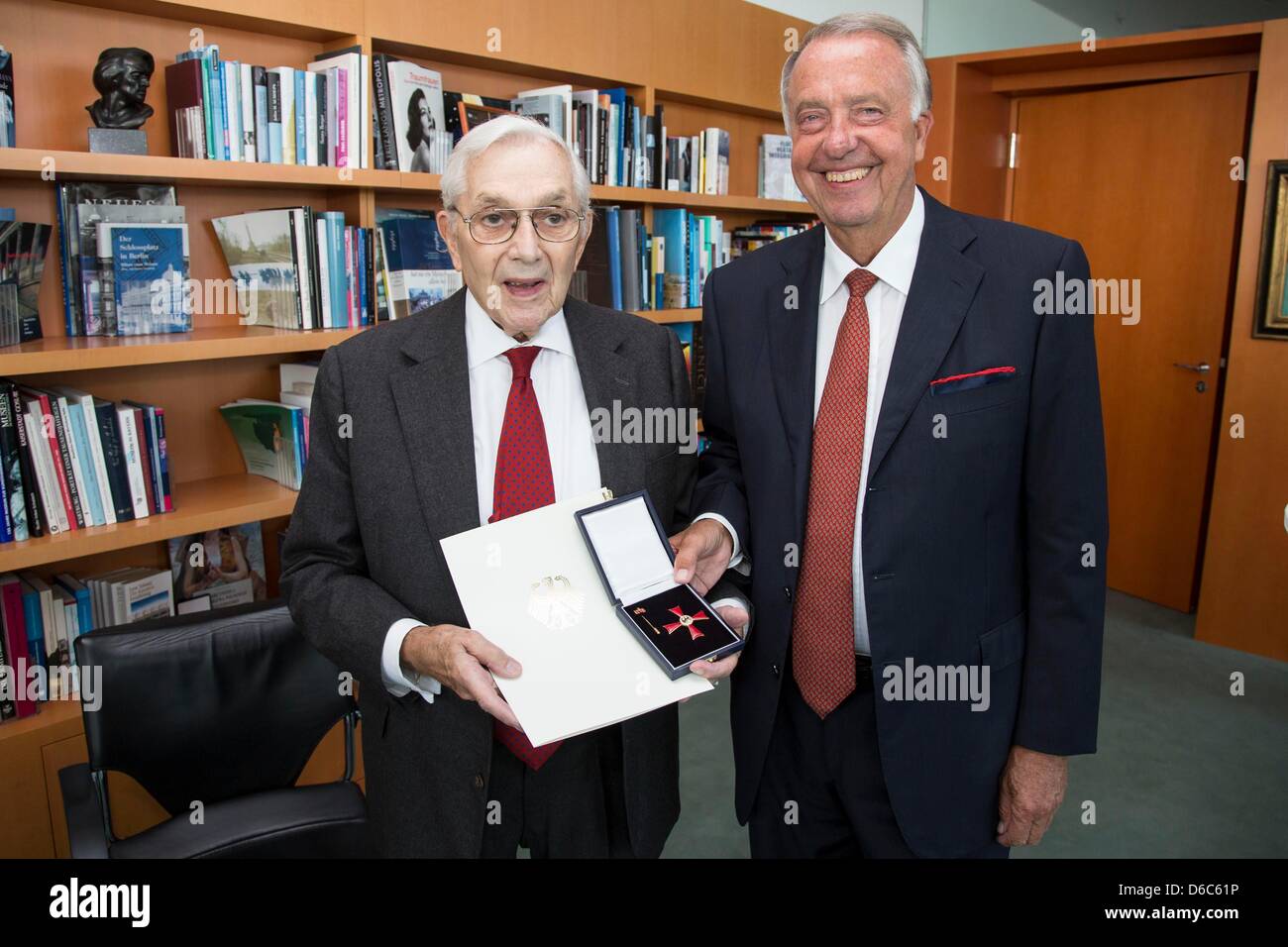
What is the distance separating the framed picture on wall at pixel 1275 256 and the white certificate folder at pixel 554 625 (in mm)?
3967

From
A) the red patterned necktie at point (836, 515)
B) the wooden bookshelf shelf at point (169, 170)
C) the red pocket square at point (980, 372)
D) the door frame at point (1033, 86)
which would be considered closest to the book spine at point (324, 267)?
the wooden bookshelf shelf at point (169, 170)

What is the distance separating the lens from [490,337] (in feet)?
5.12

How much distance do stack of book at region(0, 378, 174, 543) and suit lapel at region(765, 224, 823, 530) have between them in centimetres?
178

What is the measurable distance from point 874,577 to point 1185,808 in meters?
2.42

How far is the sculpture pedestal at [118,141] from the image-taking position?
241 centimetres

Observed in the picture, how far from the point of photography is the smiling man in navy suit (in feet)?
4.86

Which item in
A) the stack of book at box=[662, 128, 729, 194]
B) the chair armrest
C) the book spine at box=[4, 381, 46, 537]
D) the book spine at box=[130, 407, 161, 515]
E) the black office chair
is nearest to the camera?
the chair armrest

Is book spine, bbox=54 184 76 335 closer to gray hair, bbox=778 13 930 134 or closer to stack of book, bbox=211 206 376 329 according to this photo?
stack of book, bbox=211 206 376 329

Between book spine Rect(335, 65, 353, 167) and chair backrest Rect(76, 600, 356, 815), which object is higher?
book spine Rect(335, 65, 353, 167)

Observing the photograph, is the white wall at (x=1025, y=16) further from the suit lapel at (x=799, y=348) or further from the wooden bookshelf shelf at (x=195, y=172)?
the suit lapel at (x=799, y=348)

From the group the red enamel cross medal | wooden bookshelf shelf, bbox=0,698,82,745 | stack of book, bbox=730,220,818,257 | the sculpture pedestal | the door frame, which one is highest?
the door frame

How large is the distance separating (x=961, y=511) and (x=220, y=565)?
7.56 feet

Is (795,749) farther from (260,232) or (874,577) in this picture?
(260,232)

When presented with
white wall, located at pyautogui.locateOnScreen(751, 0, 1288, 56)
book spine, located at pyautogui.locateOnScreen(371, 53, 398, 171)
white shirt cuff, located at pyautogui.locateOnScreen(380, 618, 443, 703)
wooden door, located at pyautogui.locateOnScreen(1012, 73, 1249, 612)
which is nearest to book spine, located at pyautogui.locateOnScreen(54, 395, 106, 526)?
book spine, located at pyautogui.locateOnScreen(371, 53, 398, 171)
